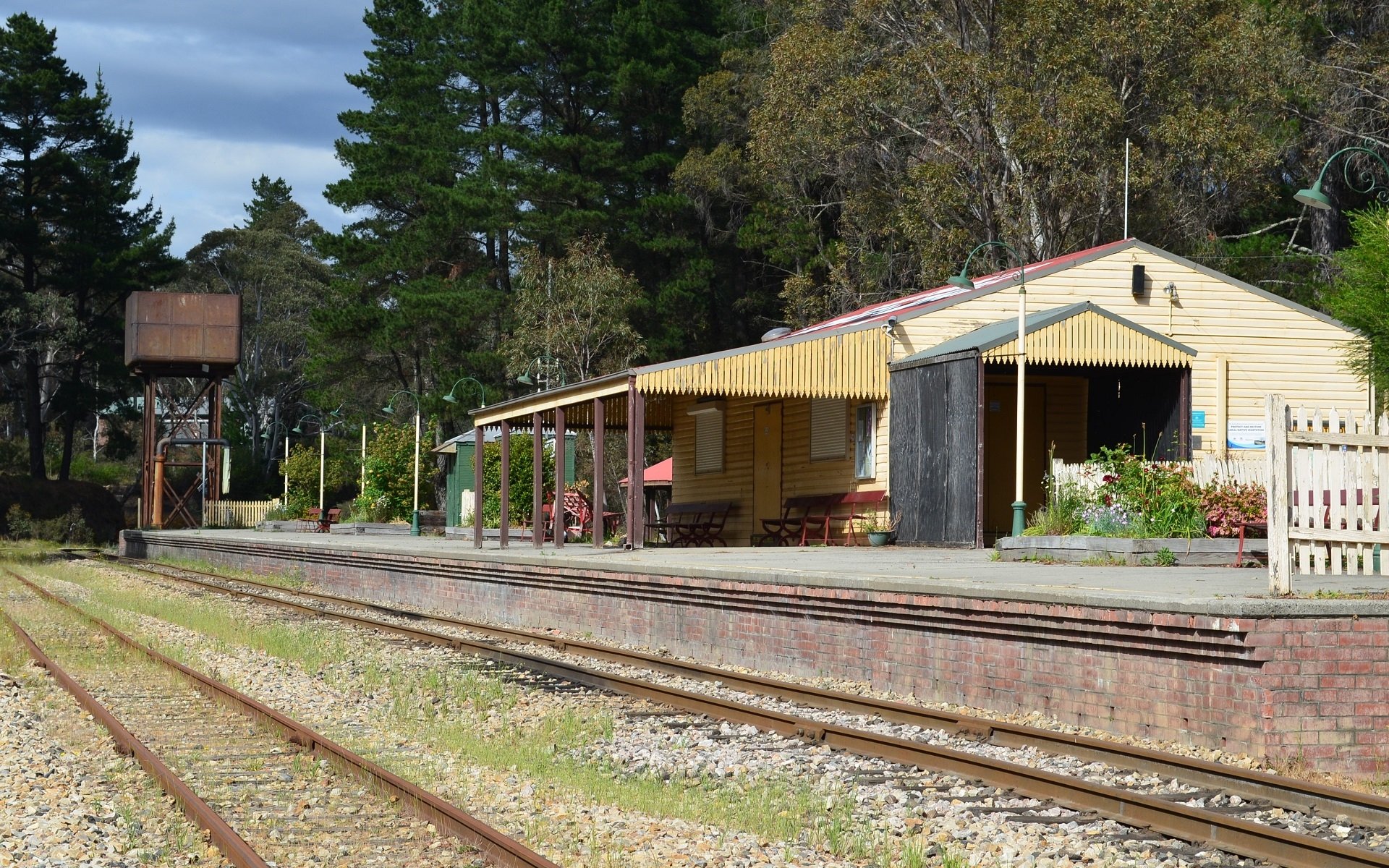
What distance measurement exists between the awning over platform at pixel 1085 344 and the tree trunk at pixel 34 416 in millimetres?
52493

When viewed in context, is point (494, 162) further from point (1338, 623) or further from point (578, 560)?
point (1338, 623)

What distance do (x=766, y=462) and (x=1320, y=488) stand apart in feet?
59.4

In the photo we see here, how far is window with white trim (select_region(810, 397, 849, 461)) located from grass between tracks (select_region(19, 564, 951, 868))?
34.5 feet

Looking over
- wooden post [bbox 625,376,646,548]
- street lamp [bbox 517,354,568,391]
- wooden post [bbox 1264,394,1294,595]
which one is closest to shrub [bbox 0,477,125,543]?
street lamp [bbox 517,354,568,391]

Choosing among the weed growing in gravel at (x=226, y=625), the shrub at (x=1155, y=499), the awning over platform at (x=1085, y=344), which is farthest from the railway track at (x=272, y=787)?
the awning over platform at (x=1085, y=344)

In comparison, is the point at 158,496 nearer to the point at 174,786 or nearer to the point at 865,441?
the point at 865,441

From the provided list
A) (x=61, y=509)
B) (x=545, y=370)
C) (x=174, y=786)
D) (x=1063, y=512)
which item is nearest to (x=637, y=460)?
(x=1063, y=512)

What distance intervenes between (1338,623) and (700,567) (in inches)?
288

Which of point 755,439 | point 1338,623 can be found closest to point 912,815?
point 1338,623

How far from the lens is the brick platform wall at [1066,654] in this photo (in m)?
8.02

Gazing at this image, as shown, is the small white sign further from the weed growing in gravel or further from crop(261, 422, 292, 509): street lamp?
crop(261, 422, 292, 509): street lamp

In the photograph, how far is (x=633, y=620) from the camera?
52.2 feet

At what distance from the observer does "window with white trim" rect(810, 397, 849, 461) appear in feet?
81.4

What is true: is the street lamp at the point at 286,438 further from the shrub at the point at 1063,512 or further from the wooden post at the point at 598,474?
the shrub at the point at 1063,512
